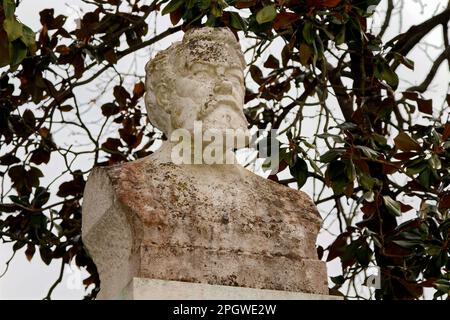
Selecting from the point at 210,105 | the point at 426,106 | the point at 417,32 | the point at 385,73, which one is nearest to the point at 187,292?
the point at 210,105

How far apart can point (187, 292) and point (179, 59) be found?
1048 millimetres

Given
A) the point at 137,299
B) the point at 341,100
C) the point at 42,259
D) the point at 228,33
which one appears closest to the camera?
the point at 137,299

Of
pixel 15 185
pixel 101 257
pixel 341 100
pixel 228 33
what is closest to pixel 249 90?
pixel 341 100

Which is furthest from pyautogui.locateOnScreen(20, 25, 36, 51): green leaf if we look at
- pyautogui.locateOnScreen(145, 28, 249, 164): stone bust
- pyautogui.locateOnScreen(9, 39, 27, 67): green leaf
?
pyautogui.locateOnScreen(145, 28, 249, 164): stone bust

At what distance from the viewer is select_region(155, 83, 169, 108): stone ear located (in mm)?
4164

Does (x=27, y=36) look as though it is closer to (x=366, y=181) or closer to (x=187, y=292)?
(x=187, y=292)

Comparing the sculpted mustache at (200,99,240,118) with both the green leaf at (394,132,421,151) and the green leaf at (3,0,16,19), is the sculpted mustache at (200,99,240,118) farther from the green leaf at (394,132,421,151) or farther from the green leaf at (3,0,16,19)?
the green leaf at (394,132,421,151)

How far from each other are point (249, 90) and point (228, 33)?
10.1 ft

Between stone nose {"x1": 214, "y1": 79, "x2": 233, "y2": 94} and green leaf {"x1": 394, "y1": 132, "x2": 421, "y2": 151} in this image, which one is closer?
stone nose {"x1": 214, "y1": 79, "x2": 233, "y2": 94}

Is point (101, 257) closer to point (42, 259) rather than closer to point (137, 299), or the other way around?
point (137, 299)

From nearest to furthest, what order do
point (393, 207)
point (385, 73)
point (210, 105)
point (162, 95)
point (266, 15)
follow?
1. point (210, 105)
2. point (162, 95)
3. point (266, 15)
4. point (393, 207)
5. point (385, 73)

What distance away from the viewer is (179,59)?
13.8ft

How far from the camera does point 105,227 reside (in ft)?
12.7

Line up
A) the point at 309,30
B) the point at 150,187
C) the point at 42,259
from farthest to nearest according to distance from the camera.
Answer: the point at 42,259, the point at 309,30, the point at 150,187
